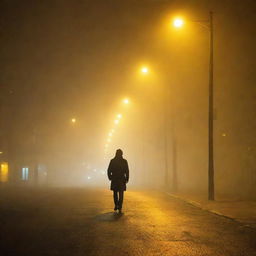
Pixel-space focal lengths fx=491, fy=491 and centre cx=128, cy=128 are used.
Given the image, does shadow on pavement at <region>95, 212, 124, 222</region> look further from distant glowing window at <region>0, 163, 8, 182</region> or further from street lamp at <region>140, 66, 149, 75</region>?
distant glowing window at <region>0, 163, 8, 182</region>

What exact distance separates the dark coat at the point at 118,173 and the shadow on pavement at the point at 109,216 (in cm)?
108

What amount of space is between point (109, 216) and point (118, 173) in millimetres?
2166

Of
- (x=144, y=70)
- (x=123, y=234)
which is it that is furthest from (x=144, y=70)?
(x=123, y=234)

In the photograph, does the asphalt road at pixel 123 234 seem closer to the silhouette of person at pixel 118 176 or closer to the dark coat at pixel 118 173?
the silhouette of person at pixel 118 176

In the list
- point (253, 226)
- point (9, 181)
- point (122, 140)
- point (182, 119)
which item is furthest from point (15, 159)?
point (253, 226)

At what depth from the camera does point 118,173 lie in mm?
17234

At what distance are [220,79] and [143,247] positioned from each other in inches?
1259

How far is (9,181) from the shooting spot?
2675 inches

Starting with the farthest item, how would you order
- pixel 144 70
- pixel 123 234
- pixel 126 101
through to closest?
pixel 126 101 → pixel 144 70 → pixel 123 234

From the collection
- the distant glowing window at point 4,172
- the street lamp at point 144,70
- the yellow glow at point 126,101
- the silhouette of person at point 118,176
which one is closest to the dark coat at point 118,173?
the silhouette of person at point 118,176

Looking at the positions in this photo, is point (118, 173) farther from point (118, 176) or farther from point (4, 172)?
point (4, 172)

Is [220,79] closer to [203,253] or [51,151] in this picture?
[203,253]

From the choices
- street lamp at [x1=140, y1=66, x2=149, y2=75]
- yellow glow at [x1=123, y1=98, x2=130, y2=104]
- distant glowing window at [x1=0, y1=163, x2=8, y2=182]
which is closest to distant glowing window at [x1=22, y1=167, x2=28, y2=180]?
distant glowing window at [x1=0, y1=163, x2=8, y2=182]

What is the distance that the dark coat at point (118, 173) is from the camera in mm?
17016
